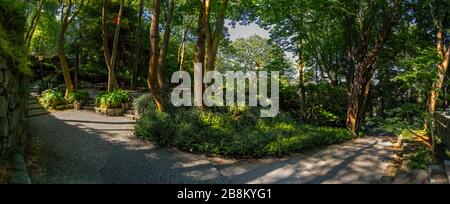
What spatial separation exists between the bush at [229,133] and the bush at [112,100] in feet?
14.0

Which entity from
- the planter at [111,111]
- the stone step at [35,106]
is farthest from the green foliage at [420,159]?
the stone step at [35,106]

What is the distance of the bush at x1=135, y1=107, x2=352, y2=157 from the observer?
373 inches

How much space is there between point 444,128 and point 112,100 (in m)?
12.0

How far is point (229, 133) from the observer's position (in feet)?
32.9

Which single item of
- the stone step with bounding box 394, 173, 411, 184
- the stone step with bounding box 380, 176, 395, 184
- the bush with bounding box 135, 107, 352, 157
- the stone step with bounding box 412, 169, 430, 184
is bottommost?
the stone step with bounding box 380, 176, 395, 184

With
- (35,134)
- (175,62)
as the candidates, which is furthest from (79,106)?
(175,62)

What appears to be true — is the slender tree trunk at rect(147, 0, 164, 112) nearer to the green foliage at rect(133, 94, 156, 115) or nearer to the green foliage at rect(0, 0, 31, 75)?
the green foliage at rect(133, 94, 156, 115)

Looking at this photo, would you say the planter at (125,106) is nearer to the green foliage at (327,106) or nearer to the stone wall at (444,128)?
the green foliage at (327,106)

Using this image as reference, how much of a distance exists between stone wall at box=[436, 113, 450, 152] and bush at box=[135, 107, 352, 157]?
9.79 feet

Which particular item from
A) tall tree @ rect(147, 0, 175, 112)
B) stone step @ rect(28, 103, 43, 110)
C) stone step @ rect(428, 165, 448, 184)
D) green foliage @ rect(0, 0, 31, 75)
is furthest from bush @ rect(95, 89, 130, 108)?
stone step @ rect(428, 165, 448, 184)

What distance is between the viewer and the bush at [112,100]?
15.1 meters

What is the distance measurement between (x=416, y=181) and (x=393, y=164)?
2.11 metres

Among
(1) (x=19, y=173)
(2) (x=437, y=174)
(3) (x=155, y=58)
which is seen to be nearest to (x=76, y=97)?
(3) (x=155, y=58)

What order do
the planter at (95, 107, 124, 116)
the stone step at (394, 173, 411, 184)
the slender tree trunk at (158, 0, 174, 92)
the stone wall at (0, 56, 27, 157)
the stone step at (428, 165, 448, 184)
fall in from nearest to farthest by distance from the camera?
the stone wall at (0, 56, 27, 157), the stone step at (428, 165, 448, 184), the stone step at (394, 173, 411, 184), the slender tree trunk at (158, 0, 174, 92), the planter at (95, 107, 124, 116)
